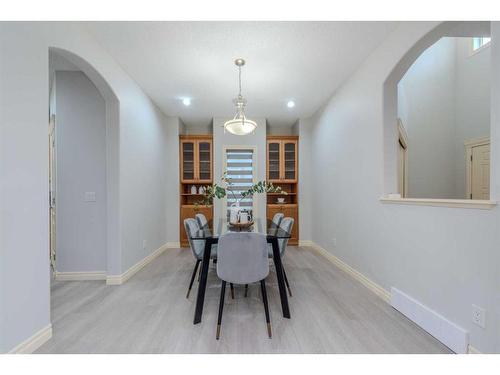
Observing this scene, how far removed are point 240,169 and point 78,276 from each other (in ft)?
10.6

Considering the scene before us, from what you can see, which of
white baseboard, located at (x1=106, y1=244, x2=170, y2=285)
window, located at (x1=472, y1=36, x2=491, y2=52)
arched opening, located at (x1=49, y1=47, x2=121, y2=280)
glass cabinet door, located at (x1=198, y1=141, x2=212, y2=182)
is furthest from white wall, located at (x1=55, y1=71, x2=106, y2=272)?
window, located at (x1=472, y1=36, x2=491, y2=52)

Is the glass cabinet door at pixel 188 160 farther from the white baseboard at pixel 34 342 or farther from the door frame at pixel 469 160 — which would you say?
the door frame at pixel 469 160

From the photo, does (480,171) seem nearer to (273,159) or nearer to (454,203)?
(454,203)

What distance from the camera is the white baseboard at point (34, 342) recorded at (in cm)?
144

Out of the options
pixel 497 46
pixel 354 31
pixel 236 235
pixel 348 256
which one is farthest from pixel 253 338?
pixel 354 31

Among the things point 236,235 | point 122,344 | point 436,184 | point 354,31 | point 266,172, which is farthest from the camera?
point 266,172

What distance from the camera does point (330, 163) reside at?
373cm

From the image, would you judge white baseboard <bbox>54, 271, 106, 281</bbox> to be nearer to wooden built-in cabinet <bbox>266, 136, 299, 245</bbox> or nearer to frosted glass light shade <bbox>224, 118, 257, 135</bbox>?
frosted glass light shade <bbox>224, 118, 257, 135</bbox>

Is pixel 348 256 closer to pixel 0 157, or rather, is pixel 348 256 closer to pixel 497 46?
pixel 497 46

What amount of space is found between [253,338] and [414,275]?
4.98 ft

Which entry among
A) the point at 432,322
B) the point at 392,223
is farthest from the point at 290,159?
the point at 432,322

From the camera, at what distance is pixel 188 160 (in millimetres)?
4809

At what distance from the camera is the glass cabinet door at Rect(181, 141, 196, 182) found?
4.78 meters

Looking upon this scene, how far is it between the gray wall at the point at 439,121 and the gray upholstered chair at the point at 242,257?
156 inches
